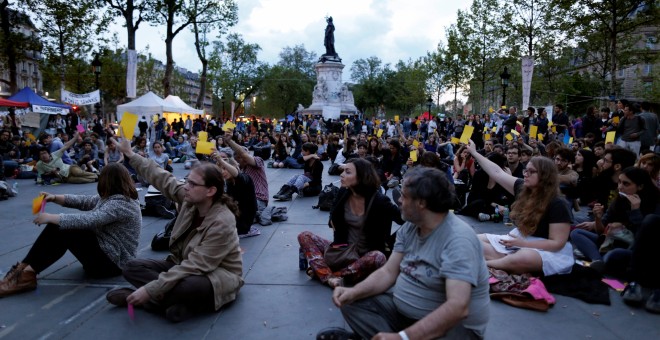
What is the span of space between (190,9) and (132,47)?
5433mm

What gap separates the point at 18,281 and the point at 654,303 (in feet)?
17.9

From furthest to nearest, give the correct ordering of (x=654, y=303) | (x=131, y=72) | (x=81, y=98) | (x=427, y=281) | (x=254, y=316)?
1. (x=131, y=72)
2. (x=81, y=98)
3. (x=654, y=303)
4. (x=254, y=316)
5. (x=427, y=281)

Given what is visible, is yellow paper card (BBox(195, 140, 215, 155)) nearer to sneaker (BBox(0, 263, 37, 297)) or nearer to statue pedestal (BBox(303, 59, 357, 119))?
sneaker (BBox(0, 263, 37, 297))

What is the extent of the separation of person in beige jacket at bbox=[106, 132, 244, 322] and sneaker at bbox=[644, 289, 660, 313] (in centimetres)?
342

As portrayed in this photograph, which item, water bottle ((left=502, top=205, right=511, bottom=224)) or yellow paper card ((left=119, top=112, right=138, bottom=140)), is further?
water bottle ((left=502, top=205, right=511, bottom=224))

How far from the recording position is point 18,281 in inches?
166

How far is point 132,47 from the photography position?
1012 inches

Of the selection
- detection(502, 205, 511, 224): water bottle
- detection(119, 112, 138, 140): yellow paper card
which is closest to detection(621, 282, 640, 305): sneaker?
detection(502, 205, 511, 224): water bottle

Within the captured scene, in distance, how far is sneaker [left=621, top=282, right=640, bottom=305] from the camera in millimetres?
4066

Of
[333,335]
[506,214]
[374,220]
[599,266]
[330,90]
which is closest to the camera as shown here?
[333,335]

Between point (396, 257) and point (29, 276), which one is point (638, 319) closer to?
point (396, 257)

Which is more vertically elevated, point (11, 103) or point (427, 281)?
point (11, 103)

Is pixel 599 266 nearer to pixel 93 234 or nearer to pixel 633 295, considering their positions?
pixel 633 295

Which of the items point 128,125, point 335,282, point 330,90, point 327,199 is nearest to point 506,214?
point 327,199
